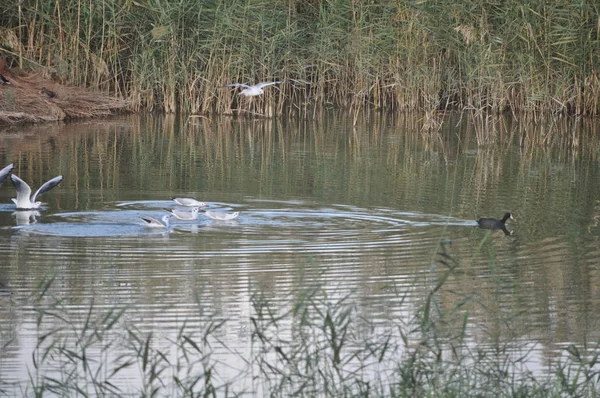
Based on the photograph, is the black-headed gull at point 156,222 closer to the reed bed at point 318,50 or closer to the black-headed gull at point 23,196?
the black-headed gull at point 23,196

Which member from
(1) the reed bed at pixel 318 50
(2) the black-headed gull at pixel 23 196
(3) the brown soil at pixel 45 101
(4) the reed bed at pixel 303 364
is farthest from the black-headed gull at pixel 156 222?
(1) the reed bed at pixel 318 50

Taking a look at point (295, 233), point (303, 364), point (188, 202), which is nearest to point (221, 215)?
point (188, 202)

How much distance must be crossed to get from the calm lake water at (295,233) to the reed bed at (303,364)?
93 millimetres

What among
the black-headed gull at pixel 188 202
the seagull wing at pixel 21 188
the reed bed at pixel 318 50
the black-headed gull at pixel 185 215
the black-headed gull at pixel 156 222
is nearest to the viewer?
the black-headed gull at pixel 156 222

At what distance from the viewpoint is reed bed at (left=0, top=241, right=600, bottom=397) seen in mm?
5035

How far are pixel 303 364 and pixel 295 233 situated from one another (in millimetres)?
3767

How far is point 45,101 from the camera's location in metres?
19.6

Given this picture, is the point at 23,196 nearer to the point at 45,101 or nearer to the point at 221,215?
the point at 221,215

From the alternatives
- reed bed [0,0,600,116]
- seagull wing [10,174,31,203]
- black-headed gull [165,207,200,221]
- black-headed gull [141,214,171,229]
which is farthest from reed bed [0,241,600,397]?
reed bed [0,0,600,116]

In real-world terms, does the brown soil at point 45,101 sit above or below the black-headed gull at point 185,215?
above

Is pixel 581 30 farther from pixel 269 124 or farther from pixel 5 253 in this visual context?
pixel 5 253

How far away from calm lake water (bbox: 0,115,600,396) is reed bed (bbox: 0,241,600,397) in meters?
0.09

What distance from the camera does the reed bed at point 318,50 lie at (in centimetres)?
1973

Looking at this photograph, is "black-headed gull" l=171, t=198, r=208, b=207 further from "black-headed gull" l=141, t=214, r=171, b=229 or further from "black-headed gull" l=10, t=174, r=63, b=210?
"black-headed gull" l=10, t=174, r=63, b=210
